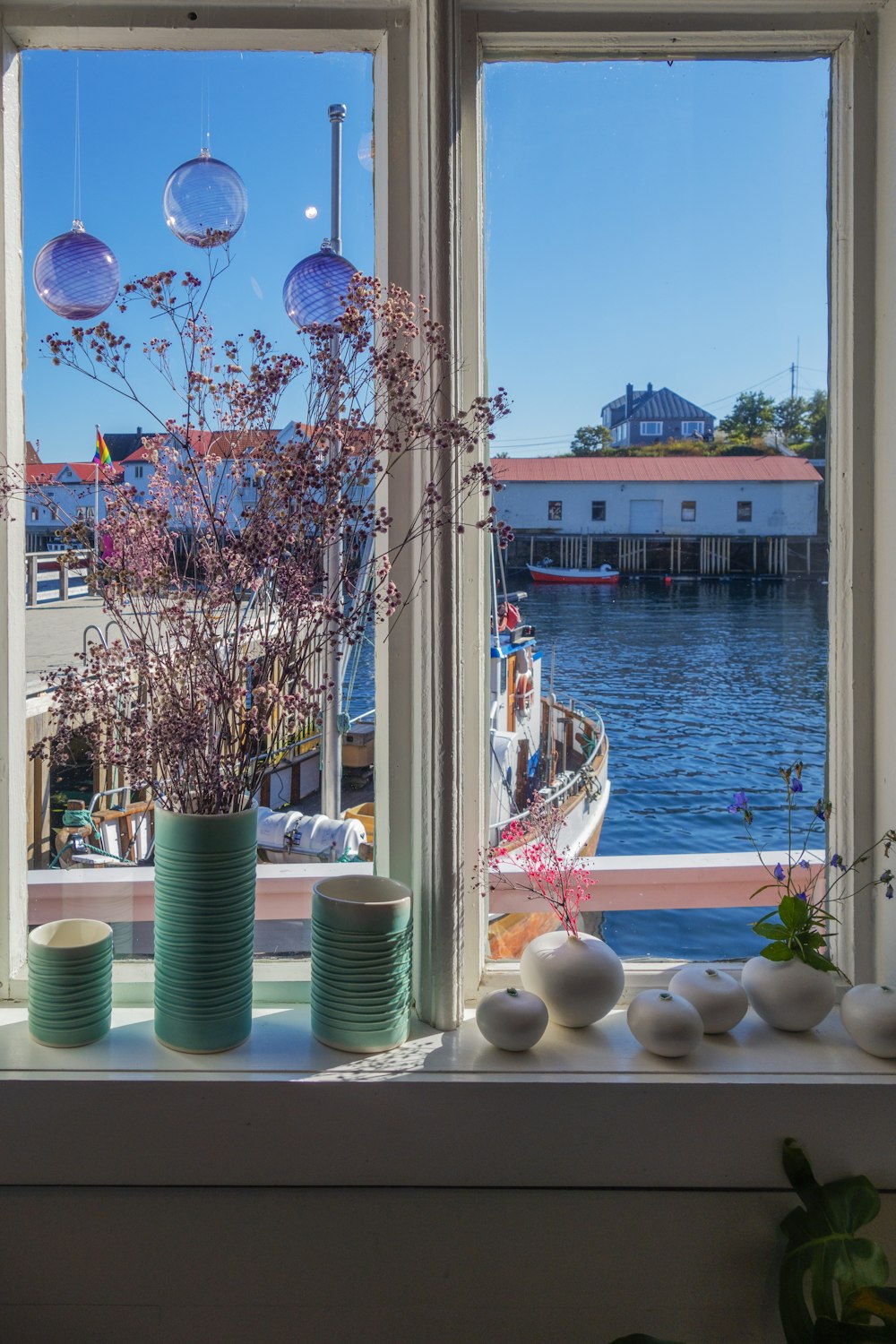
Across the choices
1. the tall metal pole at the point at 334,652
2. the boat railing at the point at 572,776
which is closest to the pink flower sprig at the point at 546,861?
the boat railing at the point at 572,776

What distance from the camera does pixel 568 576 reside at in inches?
60.9

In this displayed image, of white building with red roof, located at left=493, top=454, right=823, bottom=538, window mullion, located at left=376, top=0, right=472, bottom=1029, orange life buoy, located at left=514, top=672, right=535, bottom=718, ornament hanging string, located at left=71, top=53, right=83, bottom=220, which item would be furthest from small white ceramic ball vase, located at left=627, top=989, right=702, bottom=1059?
ornament hanging string, located at left=71, top=53, right=83, bottom=220

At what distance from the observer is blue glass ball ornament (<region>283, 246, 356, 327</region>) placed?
55.0 inches

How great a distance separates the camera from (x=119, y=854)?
1.50 meters

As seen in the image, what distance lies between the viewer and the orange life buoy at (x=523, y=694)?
4.97 feet

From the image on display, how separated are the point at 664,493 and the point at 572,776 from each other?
470 mm

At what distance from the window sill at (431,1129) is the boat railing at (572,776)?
0.39 m

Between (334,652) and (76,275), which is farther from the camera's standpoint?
(76,275)

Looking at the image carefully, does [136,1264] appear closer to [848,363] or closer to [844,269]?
[848,363]

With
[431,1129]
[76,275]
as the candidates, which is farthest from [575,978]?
[76,275]

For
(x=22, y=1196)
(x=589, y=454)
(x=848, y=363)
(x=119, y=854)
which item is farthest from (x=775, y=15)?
(x=22, y=1196)

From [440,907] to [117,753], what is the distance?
49 centimetres

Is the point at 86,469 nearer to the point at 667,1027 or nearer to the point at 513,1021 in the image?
the point at 513,1021

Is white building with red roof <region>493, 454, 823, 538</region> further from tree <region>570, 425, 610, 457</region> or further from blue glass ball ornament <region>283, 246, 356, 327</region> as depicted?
blue glass ball ornament <region>283, 246, 356, 327</region>
